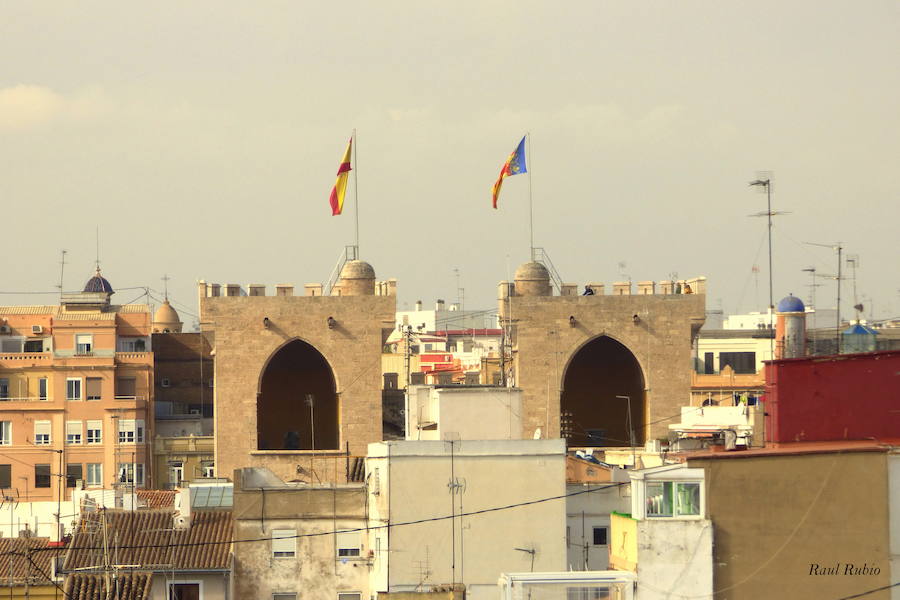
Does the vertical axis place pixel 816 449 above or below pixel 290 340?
below

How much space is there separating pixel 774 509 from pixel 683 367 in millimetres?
34231

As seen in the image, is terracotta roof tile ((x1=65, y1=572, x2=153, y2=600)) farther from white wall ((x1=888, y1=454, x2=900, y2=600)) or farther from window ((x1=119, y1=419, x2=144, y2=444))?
window ((x1=119, y1=419, x2=144, y2=444))

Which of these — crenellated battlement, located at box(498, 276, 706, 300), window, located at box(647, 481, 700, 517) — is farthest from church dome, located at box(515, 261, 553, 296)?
window, located at box(647, 481, 700, 517)

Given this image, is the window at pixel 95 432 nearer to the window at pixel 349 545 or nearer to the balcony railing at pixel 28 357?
the balcony railing at pixel 28 357

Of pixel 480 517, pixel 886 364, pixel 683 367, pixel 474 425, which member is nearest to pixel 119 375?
pixel 683 367

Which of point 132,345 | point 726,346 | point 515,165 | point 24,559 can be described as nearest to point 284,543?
point 24,559

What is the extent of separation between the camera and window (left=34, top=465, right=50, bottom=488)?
5469 centimetres

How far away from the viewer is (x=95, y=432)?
5584cm

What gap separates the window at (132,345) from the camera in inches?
2324

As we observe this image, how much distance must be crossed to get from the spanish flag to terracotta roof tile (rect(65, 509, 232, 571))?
2248 centimetres

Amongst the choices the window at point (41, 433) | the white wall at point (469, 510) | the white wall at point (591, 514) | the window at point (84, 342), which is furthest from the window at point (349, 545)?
the window at point (84, 342)

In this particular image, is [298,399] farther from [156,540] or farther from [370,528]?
[370,528]

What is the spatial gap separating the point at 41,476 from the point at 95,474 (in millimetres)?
1510

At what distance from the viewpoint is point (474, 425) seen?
32344 millimetres
